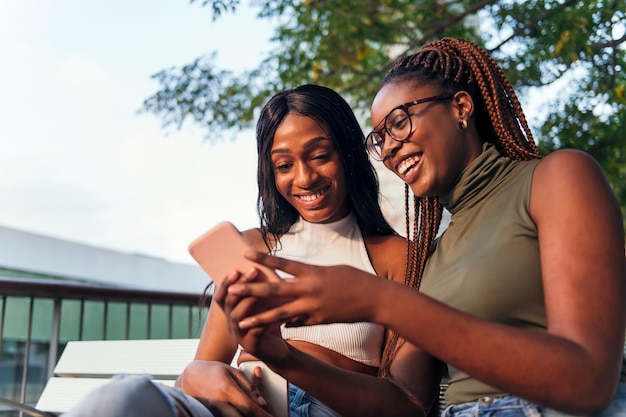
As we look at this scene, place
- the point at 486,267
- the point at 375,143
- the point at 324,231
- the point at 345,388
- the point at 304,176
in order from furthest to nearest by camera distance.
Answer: the point at 324,231
the point at 304,176
the point at 375,143
the point at 345,388
the point at 486,267

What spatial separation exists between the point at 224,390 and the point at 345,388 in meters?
0.31

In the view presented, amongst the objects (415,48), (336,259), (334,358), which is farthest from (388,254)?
(415,48)

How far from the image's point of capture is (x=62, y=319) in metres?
5.48

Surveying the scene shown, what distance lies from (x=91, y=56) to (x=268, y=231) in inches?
532

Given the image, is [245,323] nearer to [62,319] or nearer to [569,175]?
[569,175]

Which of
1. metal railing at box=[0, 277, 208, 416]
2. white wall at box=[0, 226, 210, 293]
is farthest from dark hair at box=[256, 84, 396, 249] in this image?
white wall at box=[0, 226, 210, 293]

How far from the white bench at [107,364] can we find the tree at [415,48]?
8.89ft

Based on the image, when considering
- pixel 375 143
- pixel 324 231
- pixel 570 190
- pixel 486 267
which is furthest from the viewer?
pixel 324 231

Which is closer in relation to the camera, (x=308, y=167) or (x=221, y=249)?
(x=221, y=249)

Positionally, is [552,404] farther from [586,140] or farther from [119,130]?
[119,130]

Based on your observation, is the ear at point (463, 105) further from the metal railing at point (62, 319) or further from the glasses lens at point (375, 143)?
the metal railing at point (62, 319)

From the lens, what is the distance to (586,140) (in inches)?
244

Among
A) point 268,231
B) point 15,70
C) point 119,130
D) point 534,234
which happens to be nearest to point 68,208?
point 119,130

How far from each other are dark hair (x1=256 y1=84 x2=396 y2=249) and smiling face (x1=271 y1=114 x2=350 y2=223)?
0.11ft
